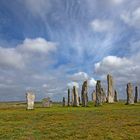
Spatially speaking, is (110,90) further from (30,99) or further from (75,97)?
(30,99)

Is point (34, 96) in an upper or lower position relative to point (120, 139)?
upper

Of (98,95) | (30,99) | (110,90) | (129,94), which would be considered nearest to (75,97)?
(98,95)

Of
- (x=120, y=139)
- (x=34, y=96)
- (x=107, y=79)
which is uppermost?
(x=107, y=79)

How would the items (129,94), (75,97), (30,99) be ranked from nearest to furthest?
(30,99), (129,94), (75,97)

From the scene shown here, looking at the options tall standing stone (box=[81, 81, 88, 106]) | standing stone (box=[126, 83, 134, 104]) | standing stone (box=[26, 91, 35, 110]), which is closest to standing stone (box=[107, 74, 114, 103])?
standing stone (box=[126, 83, 134, 104])

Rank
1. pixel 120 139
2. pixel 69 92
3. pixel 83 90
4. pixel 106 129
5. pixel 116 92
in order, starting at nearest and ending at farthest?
1. pixel 120 139
2. pixel 106 129
3. pixel 83 90
4. pixel 69 92
5. pixel 116 92

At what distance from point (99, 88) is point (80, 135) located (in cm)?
3546

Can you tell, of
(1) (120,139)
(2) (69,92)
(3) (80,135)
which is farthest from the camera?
(2) (69,92)

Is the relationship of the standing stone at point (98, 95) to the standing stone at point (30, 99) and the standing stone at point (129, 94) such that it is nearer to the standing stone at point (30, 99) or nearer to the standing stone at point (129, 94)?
the standing stone at point (129, 94)

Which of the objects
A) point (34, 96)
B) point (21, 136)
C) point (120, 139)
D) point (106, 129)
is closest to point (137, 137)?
point (120, 139)

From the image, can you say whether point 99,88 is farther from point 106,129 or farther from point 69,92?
point 106,129

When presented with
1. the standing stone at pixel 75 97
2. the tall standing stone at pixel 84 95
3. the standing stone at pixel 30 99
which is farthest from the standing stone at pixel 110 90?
the standing stone at pixel 30 99

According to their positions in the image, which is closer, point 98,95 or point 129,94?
point 98,95

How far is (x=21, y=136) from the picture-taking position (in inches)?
805
